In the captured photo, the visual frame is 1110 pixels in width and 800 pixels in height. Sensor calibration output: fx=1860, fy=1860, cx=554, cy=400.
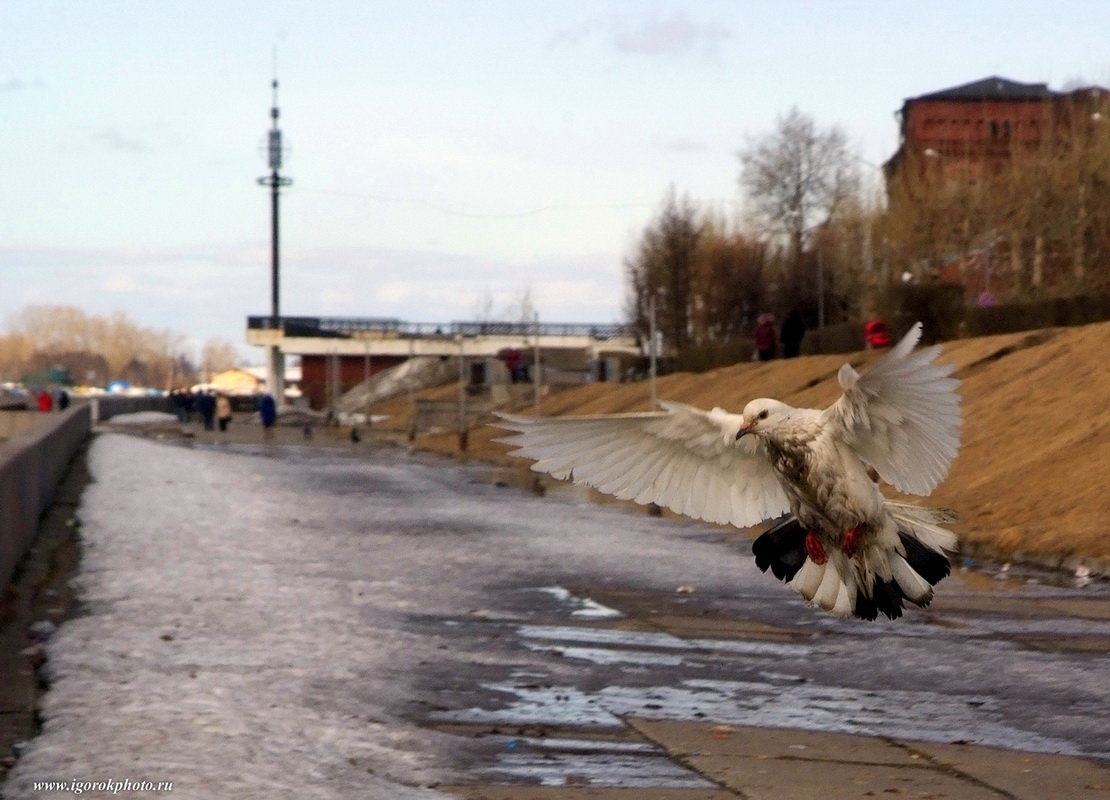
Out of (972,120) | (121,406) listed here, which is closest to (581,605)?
(972,120)

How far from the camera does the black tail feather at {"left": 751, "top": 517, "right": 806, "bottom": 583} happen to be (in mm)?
9406

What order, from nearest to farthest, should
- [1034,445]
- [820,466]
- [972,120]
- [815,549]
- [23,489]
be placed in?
[820,466] → [815,549] → [23,489] → [1034,445] → [972,120]

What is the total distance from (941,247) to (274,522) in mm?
35341

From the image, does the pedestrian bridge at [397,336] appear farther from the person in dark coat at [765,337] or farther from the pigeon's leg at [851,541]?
the pigeon's leg at [851,541]

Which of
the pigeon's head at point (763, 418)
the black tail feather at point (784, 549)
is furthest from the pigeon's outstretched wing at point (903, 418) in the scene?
the black tail feather at point (784, 549)

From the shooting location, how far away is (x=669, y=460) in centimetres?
998

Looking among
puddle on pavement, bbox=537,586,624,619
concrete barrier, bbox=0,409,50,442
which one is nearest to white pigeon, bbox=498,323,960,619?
puddle on pavement, bbox=537,586,624,619

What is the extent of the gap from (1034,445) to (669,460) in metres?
14.9

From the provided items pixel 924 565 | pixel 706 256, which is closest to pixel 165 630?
pixel 924 565

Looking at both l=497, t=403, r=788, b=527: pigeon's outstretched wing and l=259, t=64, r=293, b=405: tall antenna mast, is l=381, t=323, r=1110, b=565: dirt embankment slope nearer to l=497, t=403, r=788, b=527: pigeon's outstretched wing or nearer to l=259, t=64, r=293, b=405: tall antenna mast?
l=497, t=403, r=788, b=527: pigeon's outstretched wing

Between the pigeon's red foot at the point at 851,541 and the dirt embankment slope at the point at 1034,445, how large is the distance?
27.8 feet

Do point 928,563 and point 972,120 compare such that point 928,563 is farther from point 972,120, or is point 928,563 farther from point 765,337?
point 972,120

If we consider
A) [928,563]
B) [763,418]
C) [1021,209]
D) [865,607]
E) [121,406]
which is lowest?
[121,406]

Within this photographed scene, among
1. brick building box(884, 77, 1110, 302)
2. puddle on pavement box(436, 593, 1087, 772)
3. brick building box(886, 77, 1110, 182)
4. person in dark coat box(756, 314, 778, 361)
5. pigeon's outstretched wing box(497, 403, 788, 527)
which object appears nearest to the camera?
puddle on pavement box(436, 593, 1087, 772)
